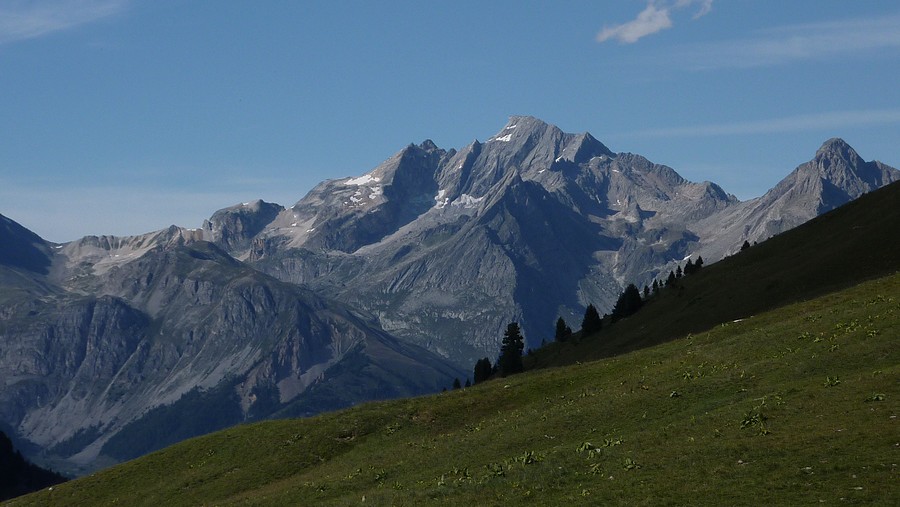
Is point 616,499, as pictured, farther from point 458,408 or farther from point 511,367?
point 511,367

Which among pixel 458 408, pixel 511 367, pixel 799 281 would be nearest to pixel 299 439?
pixel 458 408

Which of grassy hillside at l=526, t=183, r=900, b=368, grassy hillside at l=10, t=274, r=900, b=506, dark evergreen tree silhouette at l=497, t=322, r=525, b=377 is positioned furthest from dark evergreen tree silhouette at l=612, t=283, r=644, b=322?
grassy hillside at l=10, t=274, r=900, b=506

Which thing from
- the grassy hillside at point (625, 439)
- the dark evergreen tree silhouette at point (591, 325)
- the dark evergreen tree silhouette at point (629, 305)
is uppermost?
the dark evergreen tree silhouette at point (629, 305)

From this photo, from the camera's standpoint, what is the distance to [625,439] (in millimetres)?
49312

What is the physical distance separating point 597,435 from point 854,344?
1638cm

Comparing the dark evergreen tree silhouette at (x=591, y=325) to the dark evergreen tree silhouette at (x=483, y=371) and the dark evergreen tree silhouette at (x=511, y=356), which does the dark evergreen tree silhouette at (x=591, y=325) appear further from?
the dark evergreen tree silhouette at (x=483, y=371)

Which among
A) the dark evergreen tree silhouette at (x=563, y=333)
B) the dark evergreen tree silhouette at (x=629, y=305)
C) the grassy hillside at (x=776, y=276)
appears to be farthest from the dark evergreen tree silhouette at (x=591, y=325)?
the dark evergreen tree silhouette at (x=563, y=333)

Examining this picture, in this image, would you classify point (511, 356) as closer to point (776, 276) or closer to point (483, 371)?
point (483, 371)

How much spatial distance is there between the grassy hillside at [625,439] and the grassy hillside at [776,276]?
3325 cm

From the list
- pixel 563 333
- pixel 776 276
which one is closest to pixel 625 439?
pixel 776 276

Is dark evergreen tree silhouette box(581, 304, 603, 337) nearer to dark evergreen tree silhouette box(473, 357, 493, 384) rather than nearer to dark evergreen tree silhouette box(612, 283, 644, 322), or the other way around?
dark evergreen tree silhouette box(612, 283, 644, 322)

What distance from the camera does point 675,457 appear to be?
43.7 meters

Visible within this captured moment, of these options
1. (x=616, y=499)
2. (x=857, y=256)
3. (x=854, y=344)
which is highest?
(x=857, y=256)

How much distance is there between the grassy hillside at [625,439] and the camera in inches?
1571
